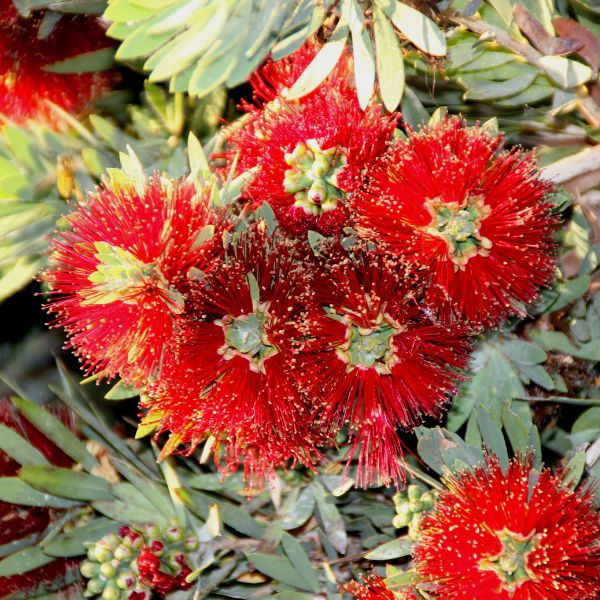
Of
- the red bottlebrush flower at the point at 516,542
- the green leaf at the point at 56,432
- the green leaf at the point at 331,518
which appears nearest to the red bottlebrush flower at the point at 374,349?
→ the red bottlebrush flower at the point at 516,542

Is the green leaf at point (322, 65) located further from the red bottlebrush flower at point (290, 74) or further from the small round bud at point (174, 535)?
the small round bud at point (174, 535)

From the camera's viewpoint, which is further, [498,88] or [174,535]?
[174,535]

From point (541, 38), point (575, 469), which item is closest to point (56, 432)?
point (575, 469)

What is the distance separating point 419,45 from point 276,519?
70cm

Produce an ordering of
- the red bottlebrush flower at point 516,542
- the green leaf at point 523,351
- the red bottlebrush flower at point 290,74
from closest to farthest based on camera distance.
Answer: the red bottlebrush flower at point 516,542 < the red bottlebrush flower at point 290,74 < the green leaf at point 523,351

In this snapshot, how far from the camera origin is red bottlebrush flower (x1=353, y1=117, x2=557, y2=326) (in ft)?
2.95

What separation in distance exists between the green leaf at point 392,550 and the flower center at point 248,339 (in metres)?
0.30

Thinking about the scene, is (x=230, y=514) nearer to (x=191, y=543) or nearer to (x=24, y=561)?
(x=191, y=543)

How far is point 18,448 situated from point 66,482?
9 cm

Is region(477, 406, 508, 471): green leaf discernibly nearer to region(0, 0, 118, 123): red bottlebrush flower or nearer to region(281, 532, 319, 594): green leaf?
region(281, 532, 319, 594): green leaf

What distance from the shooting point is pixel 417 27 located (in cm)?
91

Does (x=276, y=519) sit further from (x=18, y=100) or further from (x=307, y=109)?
(x=18, y=100)

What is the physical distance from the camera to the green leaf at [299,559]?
3.66ft

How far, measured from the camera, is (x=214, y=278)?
0.95 meters
